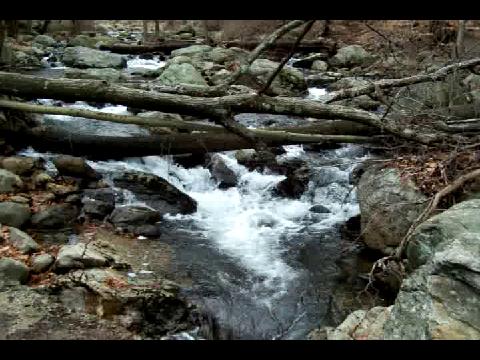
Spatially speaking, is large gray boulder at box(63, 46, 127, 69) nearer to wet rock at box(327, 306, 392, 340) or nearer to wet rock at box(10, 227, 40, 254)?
wet rock at box(10, 227, 40, 254)

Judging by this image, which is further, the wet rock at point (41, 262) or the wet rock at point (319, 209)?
the wet rock at point (319, 209)

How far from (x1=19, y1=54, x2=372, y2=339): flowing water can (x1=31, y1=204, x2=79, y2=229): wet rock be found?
3.31 ft

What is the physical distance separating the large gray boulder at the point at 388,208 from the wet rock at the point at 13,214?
432 cm

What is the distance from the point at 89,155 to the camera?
27.7 ft

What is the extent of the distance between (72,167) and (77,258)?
270 cm

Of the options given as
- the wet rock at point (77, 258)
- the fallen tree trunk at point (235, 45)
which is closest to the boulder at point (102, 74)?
the fallen tree trunk at point (235, 45)

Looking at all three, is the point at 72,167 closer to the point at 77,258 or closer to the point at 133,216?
the point at 133,216

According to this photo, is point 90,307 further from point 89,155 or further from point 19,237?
point 89,155

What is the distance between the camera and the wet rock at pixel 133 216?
23.1ft

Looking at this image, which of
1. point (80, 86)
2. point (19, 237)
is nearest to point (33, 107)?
point (80, 86)

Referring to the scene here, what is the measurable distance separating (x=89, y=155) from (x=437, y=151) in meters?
5.49

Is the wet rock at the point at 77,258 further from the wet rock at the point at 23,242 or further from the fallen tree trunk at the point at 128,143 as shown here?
the fallen tree trunk at the point at 128,143

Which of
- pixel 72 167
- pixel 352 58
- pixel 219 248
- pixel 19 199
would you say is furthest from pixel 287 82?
pixel 19 199
